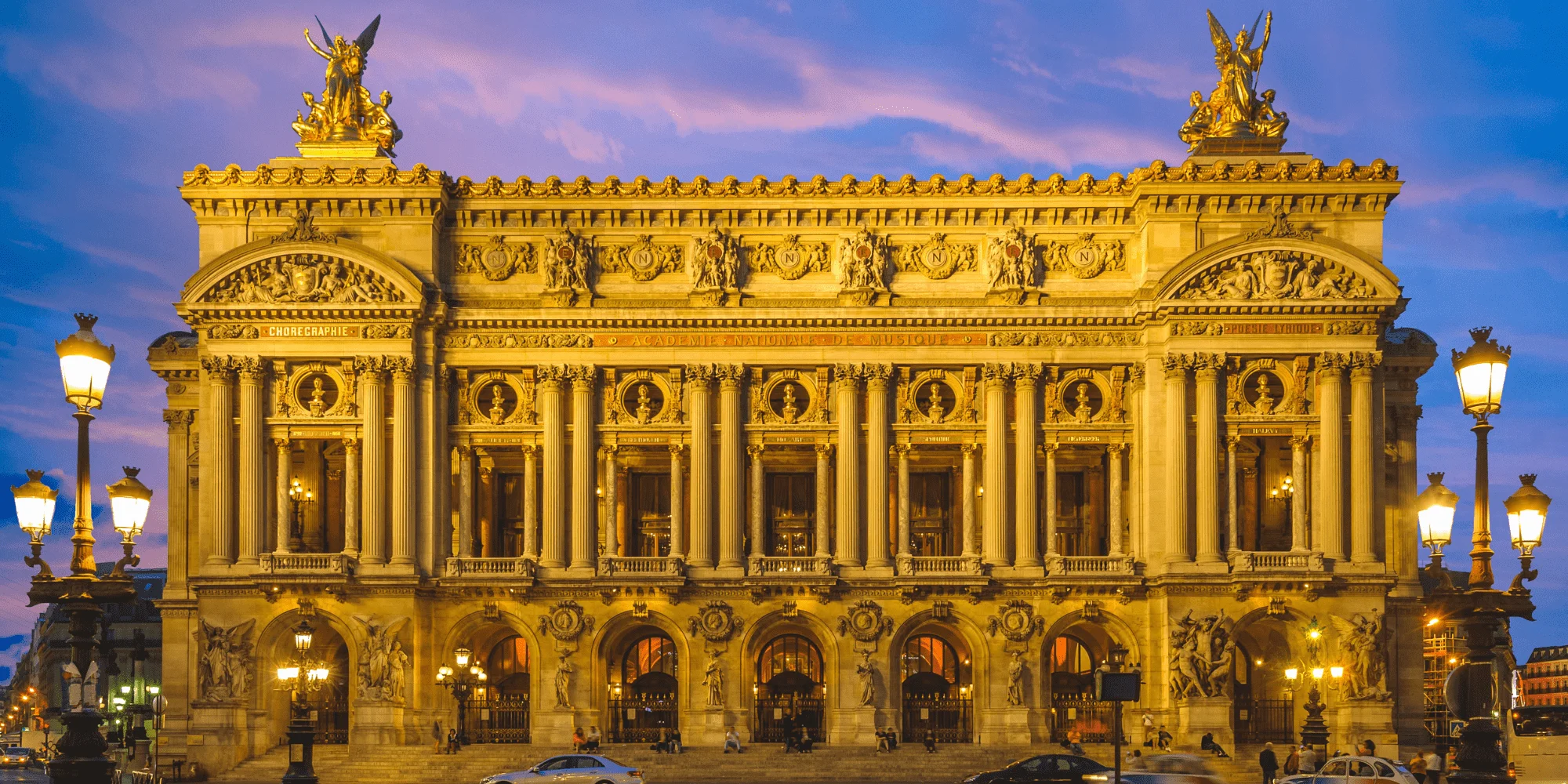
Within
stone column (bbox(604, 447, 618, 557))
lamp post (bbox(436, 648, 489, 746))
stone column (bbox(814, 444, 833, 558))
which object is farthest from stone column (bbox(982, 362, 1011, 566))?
lamp post (bbox(436, 648, 489, 746))

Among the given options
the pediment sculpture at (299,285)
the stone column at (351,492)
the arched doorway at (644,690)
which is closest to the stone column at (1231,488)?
the arched doorway at (644,690)

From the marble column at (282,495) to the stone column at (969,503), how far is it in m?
23.9

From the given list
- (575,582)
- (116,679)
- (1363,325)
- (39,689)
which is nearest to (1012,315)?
(1363,325)

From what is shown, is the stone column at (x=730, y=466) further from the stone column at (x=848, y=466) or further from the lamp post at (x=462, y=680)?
the lamp post at (x=462, y=680)

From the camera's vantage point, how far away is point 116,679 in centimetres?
12625

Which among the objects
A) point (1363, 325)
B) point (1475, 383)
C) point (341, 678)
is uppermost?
point (1363, 325)

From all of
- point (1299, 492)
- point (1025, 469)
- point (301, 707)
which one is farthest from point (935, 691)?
point (301, 707)

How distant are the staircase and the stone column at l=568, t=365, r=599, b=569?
6992mm

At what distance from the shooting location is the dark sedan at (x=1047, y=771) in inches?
1746

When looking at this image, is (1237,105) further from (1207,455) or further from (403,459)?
(403,459)

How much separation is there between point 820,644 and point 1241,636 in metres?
15.4

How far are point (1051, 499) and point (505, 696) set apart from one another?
68.8ft

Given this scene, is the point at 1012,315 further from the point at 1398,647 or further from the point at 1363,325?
the point at 1398,647

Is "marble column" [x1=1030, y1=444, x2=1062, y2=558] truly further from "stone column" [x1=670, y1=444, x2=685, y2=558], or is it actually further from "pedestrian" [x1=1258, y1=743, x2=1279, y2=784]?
"stone column" [x1=670, y1=444, x2=685, y2=558]
